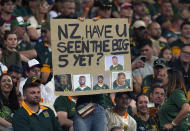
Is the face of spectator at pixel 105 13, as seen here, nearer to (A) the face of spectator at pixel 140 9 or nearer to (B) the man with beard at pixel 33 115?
(A) the face of spectator at pixel 140 9

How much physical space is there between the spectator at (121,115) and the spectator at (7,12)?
11.5 feet

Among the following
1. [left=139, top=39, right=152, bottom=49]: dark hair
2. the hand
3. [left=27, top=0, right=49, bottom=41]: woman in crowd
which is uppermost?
[left=27, top=0, right=49, bottom=41]: woman in crowd

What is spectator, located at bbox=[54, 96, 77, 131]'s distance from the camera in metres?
9.28

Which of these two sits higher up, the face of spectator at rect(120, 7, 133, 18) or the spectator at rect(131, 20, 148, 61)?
the face of spectator at rect(120, 7, 133, 18)

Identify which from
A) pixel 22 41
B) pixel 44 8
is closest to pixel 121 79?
pixel 22 41

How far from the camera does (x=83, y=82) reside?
8.23m

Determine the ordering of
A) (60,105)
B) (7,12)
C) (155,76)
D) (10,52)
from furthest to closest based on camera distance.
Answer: (7,12) < (155,76) < (10,52) < (60,105)

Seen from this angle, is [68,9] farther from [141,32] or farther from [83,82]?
[83,82]

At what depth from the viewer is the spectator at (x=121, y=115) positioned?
8977mm

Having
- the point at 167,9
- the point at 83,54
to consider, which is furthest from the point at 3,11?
the point at 167,9

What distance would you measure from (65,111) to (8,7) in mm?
3300

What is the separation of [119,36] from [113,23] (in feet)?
0.74

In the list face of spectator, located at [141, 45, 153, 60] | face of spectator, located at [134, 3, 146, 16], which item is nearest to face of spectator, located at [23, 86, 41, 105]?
face of spectator, located at [141, 45, 153, 60]

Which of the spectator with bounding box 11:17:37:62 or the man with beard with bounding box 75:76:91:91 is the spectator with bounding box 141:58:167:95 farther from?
the man with beard with bounding box 75:76:91:91
